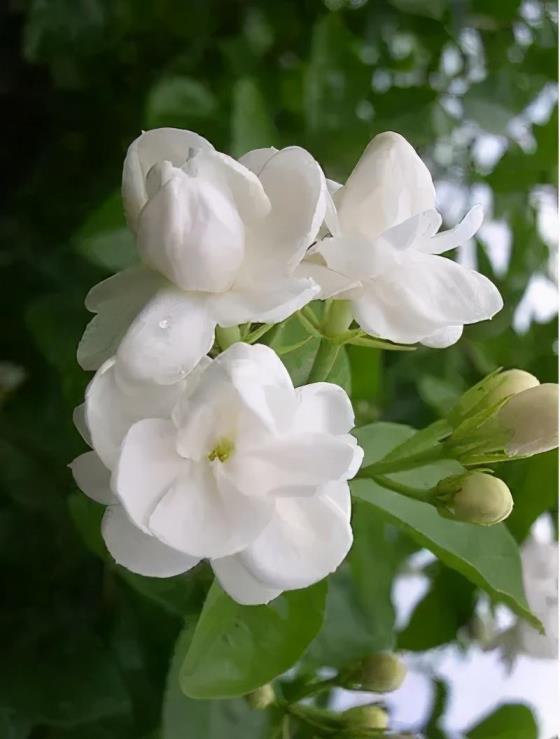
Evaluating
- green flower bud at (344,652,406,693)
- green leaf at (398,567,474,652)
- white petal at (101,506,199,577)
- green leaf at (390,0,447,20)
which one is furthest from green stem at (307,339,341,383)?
green leaf at (390,0,447,20)

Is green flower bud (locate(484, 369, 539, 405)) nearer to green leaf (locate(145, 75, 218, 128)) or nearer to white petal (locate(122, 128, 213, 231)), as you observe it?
white petal (locate(122, 128, 213, 231))

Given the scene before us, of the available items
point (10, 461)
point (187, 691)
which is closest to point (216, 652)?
point (187, 691)

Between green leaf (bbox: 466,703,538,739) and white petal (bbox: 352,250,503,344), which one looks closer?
white petal (bbox: 352,250,503,344)

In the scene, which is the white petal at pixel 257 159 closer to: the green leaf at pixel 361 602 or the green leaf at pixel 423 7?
the green leaf at pixel 361 602

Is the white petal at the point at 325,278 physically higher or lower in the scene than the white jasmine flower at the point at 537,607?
higher

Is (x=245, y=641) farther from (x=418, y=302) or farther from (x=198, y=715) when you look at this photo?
(x=418, y=302)

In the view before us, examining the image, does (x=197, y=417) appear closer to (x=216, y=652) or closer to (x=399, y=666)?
(x=216, y=652)

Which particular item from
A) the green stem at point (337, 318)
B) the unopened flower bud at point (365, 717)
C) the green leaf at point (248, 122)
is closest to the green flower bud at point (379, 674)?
the unopened flower bud at point (365, 717)
